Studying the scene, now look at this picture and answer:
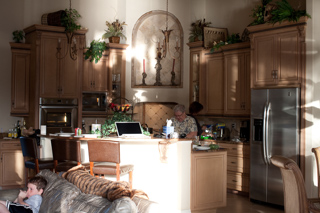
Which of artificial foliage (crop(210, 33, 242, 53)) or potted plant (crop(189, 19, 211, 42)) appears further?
potted plant (crop(189, 19, 211, 42))

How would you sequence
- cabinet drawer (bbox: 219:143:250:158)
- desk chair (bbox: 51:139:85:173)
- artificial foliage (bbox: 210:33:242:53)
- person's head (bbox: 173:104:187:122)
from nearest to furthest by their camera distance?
desk chair (bbox: 51:139:85:173)
person's head (bbox: 173:104:187:122)
cabinet drawer (bbox: 219:143:250:158)
artificial foliage (bbox: 210:33:242:53)

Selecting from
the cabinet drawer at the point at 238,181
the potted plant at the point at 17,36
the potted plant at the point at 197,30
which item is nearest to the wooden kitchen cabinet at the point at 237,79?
the potted plant at the point at 197,30

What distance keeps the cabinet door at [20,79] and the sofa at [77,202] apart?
3978 mm

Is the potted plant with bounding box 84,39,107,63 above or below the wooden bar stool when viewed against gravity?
above

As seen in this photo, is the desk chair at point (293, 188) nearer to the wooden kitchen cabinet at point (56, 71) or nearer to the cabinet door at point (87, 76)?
the wooden kitchen cabinet at point (56, 71)

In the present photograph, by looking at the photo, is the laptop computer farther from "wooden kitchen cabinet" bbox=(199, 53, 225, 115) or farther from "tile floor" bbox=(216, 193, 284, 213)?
"wooden kitchen cabinet" bbox=(199, 53, 225, 115)

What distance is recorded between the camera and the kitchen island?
5.34 meters

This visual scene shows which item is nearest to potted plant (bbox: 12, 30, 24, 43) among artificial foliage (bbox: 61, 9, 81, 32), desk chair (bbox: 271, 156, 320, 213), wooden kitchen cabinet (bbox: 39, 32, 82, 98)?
wooden kitchen cabinet (bbox: 39, 32, 82, 98)

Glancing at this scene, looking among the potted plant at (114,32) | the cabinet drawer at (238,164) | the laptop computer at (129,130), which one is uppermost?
the potted plant at (114,32)

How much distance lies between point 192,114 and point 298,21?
2344mm

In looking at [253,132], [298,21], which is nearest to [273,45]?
[298,21]

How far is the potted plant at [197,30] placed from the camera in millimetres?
8250

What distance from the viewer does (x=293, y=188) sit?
3557 mm

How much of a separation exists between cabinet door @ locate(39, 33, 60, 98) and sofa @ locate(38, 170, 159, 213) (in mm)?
3733
